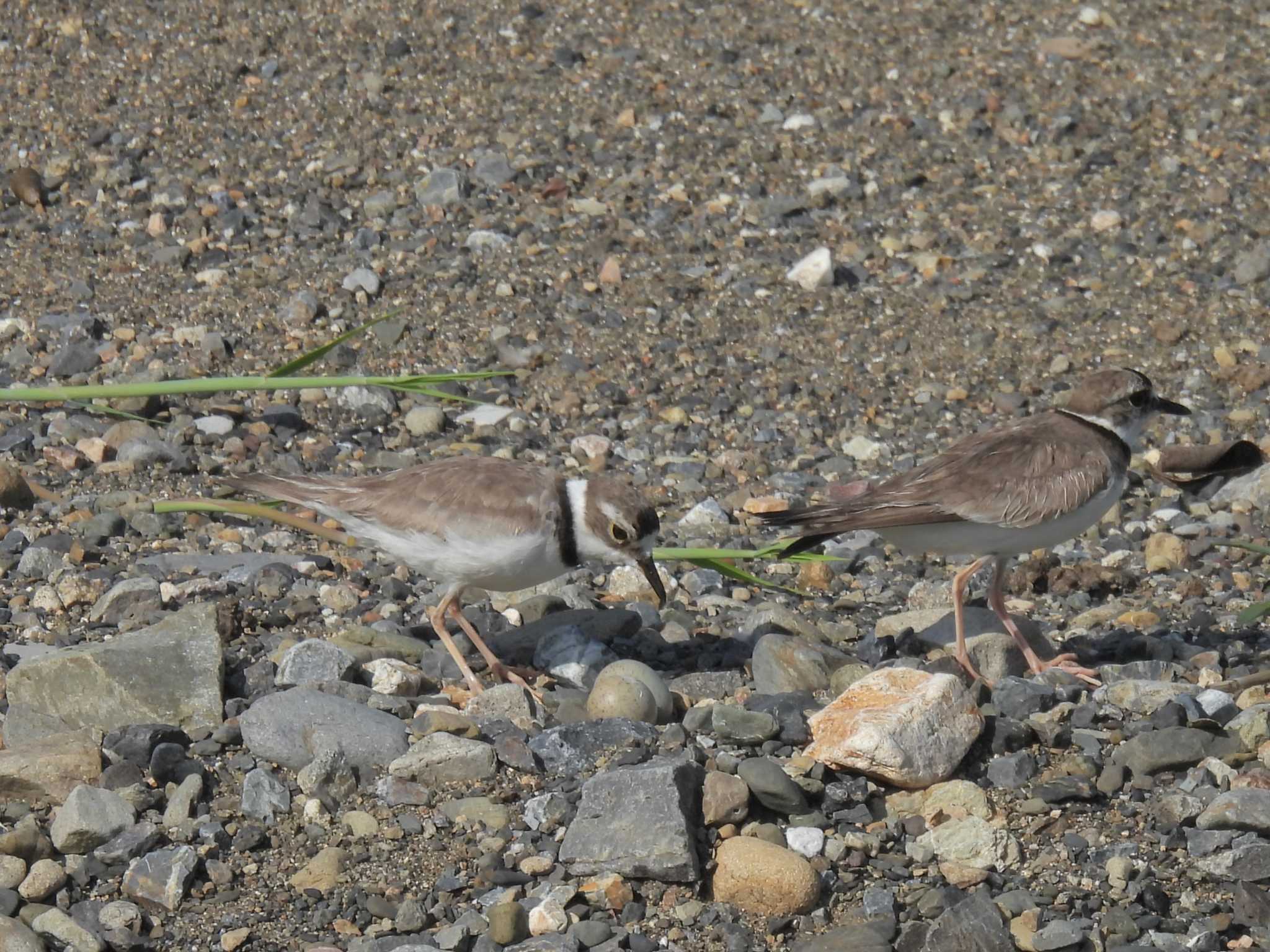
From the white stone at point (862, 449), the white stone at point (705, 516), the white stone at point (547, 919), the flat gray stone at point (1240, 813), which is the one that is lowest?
the white stone at point (862, 449)

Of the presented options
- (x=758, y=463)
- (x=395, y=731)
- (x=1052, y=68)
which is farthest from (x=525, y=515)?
(x=1052, y=68)

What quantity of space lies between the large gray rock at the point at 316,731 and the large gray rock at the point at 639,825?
632 mm

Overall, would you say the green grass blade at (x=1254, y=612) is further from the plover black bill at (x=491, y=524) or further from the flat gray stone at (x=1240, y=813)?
the plover black bill at (x=491, y=524)

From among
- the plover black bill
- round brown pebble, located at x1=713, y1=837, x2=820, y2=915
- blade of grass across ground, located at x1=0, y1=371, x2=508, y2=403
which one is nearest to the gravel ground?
round brown pebble, located at x1=713, y1=837, x2=820, y2=915

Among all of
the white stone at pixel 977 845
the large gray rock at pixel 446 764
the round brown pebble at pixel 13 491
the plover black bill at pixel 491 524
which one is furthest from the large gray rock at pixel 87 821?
the round brown pebble at pixel 13 491

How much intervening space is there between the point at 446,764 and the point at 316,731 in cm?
38

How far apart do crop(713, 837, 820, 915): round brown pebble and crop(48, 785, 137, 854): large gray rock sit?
60.1 inches

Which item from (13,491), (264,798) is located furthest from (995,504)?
(13,491)

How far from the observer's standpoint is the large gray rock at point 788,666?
16.5 ft

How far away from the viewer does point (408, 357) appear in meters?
7.68

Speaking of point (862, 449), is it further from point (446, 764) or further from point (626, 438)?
point (446, 764)

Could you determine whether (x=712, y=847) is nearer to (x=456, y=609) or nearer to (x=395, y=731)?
(x=395, y=731)

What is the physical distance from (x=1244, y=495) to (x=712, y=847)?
3797 millimetres

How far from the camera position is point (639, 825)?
3.97 metres
